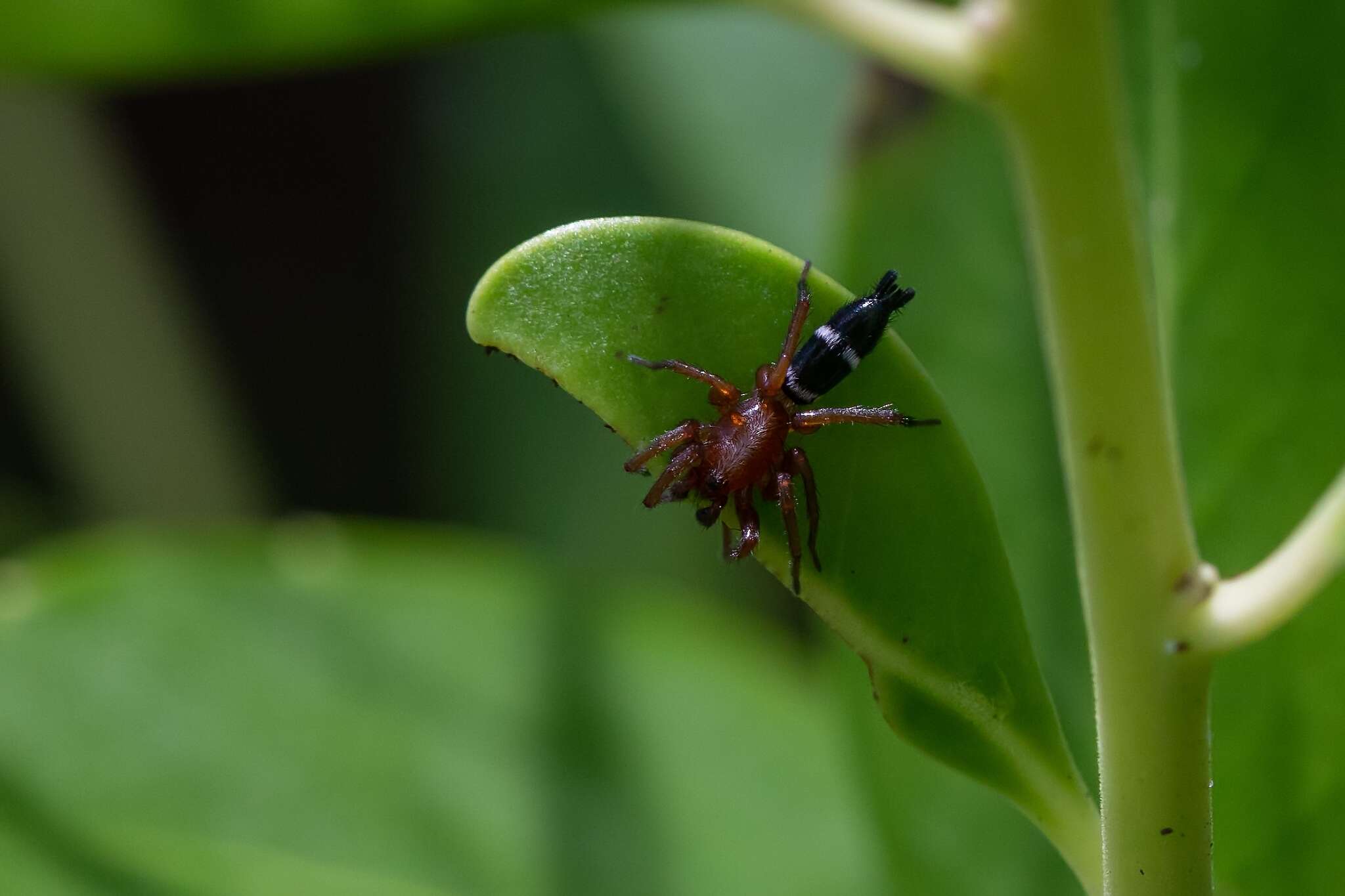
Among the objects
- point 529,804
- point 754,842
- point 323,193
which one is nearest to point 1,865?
point 529,804

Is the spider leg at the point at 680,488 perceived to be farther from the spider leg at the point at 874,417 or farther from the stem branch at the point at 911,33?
the stem branch at the point at 911,33

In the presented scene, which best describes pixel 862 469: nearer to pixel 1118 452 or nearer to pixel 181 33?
pixel 1118 452

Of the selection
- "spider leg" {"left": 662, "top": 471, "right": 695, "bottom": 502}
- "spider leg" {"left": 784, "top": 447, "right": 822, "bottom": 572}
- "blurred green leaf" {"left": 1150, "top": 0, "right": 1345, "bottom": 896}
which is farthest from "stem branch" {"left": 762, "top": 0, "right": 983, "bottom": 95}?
"spider leg" {"left": 662, "top": 471, "right": 695, "bottom": 502}

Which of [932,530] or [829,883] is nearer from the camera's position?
[932,530]

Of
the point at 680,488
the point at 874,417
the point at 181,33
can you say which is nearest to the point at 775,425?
the point at 680,488

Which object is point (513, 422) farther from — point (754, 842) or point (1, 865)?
point (1, 865)

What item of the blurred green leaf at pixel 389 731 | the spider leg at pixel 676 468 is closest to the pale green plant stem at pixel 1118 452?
the spider leg at pixel 676 468

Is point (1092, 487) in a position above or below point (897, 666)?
above
